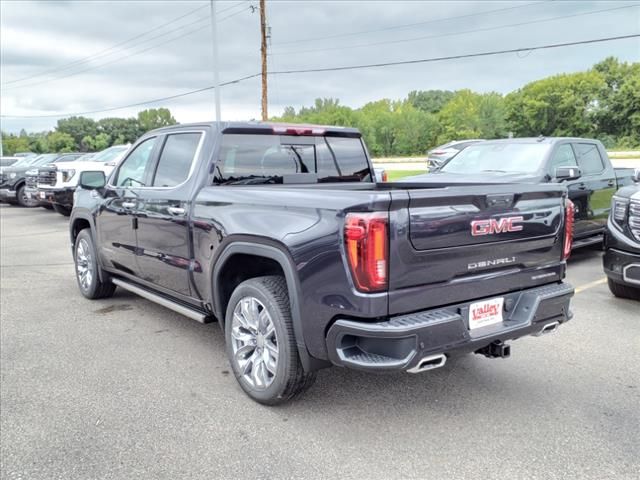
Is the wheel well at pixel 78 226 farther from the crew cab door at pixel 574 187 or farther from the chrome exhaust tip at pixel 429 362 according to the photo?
the crew cab door at pixel 574 187

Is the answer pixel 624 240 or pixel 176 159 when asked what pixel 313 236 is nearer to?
pixel 176 159

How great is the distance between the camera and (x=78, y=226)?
6465 millimetres

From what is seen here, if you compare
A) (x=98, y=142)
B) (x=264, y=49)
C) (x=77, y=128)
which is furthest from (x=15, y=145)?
(x=264, y=49)

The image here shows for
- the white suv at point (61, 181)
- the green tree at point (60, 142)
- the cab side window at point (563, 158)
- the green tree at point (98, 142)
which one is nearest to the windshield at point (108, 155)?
the white suv at point (61, 181)

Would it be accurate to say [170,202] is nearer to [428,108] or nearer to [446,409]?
[446,409]

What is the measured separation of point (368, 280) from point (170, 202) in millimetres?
2220

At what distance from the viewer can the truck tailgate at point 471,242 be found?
280 centimetres

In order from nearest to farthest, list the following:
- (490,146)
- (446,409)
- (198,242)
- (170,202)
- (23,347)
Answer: (446,409) → (198,242) → (170,202) → (23,347) → (490,146)

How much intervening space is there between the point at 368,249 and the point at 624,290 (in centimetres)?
450

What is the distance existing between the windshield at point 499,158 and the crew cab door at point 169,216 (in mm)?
5013

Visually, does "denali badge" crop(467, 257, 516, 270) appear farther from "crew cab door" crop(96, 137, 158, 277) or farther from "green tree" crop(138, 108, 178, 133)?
"green tree" crop(138, 108, 178, 133)

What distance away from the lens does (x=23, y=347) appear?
15.2 feet

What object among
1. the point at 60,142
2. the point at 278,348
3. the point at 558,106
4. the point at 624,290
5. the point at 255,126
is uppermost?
the point at 558,106

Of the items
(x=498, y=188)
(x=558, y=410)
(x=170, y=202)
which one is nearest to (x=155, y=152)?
(x=170, y=202)
